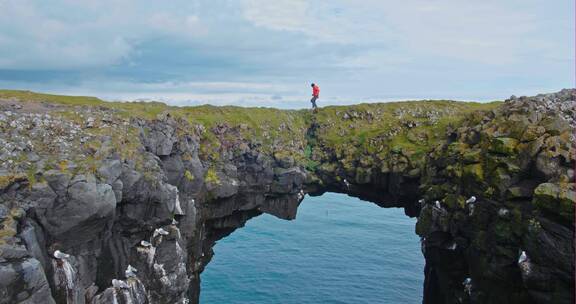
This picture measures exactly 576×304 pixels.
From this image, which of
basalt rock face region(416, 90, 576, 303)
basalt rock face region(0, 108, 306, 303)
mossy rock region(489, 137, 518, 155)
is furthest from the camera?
mossy rock region(489, 137, 518, 155)

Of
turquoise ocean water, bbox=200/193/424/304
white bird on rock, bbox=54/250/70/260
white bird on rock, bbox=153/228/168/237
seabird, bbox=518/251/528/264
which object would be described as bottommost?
turquoise ocean water, bbox=200/193/424/304

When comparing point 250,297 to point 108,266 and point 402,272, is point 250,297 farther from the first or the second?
point 108,266

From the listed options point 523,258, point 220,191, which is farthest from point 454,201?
point 220,191

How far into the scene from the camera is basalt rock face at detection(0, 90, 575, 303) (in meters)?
23.4

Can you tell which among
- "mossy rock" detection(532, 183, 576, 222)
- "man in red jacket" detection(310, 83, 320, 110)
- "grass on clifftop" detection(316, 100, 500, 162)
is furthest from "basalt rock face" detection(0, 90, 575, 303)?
"man in red jacket" detection(310, 83, 320, 110)

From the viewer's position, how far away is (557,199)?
23.5 metres

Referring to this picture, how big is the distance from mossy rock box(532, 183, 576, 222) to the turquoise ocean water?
32623mm

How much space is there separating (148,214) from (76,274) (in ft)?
23.9

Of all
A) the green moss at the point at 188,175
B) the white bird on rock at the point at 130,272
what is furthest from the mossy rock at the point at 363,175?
the white bird on rock at the point at 130,272

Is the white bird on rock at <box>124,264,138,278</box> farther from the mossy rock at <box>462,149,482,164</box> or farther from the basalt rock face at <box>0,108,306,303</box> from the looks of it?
the mossy rock at <box>462,149,482,164</box>

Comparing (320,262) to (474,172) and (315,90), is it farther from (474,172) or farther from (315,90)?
(474,172)

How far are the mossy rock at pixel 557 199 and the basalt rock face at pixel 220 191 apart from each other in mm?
65

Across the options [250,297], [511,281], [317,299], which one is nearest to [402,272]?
[317,299]

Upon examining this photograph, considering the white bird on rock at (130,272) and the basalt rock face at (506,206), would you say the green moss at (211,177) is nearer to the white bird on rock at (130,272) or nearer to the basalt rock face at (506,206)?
the white bird on rock at (130,272)
